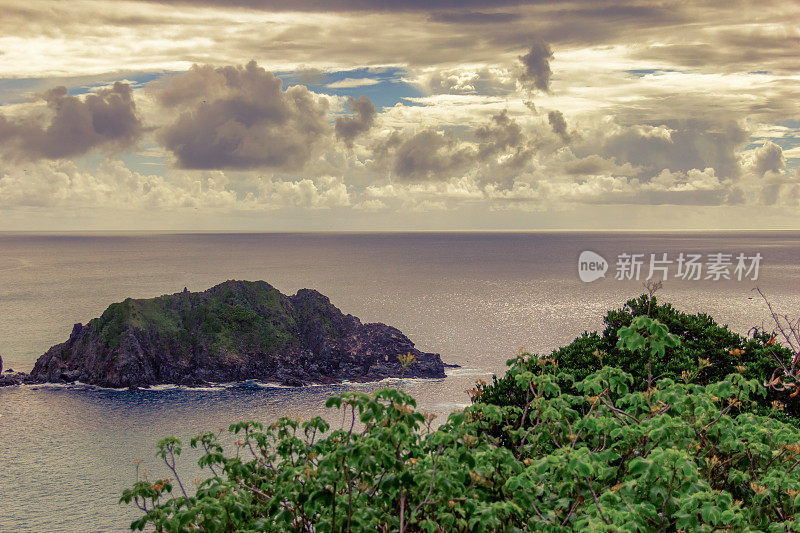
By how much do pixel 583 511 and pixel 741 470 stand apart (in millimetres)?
4753

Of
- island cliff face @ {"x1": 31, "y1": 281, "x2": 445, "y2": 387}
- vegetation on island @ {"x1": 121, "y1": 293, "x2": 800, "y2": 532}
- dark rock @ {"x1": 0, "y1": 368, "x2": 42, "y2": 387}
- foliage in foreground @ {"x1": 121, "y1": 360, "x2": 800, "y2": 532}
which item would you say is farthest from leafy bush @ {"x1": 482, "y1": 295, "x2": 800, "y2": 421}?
dark rock @ {"x1": 0, "y1": 368, "x2": 42, "y2": 387}

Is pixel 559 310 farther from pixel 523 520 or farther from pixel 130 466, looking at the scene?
pixel 523 520

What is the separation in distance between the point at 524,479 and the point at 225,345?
102m

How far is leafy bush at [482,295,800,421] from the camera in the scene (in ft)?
74.3

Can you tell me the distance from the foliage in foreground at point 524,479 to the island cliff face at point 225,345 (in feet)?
300

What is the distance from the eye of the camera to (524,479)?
9.53 meters

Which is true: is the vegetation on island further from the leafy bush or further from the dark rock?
the dark rock

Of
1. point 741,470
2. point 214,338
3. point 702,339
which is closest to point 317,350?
point 214,338

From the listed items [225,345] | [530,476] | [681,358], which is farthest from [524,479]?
[225,345]

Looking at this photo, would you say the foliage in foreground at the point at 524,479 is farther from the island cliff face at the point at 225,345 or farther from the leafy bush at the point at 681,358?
the island cliff face at the point at 225,345

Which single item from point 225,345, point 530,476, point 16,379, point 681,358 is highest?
point 681,358

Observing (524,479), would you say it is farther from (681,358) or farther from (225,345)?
(225,345)

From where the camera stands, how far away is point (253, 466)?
50.2 ft

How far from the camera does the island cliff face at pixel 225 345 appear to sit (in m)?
101
